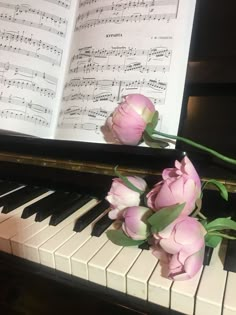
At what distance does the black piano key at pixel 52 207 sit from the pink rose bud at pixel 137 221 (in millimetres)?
298

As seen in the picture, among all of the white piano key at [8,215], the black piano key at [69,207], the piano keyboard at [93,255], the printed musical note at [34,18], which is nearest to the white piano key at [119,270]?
the piano keyboard at [93,255]

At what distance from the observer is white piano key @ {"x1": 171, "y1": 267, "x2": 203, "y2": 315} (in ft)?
1.87

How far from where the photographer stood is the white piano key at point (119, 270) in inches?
24.8

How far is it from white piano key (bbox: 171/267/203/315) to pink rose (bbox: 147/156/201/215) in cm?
14

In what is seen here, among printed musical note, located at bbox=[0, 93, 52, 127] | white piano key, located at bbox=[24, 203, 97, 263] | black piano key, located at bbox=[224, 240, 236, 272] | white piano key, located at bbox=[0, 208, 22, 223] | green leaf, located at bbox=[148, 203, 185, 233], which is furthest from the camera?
printed musical note, located at bbox=[0, 93, 52, 127]

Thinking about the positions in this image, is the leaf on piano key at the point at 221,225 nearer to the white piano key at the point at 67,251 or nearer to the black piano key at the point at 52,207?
the white piano key at the point at 67,251

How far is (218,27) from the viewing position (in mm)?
958

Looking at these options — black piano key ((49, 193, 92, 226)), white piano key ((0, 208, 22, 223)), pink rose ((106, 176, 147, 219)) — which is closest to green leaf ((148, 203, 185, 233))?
pink rose ((106, 176, 147, 219))

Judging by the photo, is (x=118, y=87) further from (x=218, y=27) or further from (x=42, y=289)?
(x=42, y=289)

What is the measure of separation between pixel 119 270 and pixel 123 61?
0.56 m

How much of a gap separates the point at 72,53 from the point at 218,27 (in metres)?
0.45

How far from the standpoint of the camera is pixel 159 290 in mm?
595

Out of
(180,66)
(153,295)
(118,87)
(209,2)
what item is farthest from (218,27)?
(153,295)

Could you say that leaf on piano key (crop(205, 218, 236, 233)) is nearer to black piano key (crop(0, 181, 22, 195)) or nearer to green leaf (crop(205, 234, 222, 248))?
green leaf (crop(205, 234, 222, 248))
